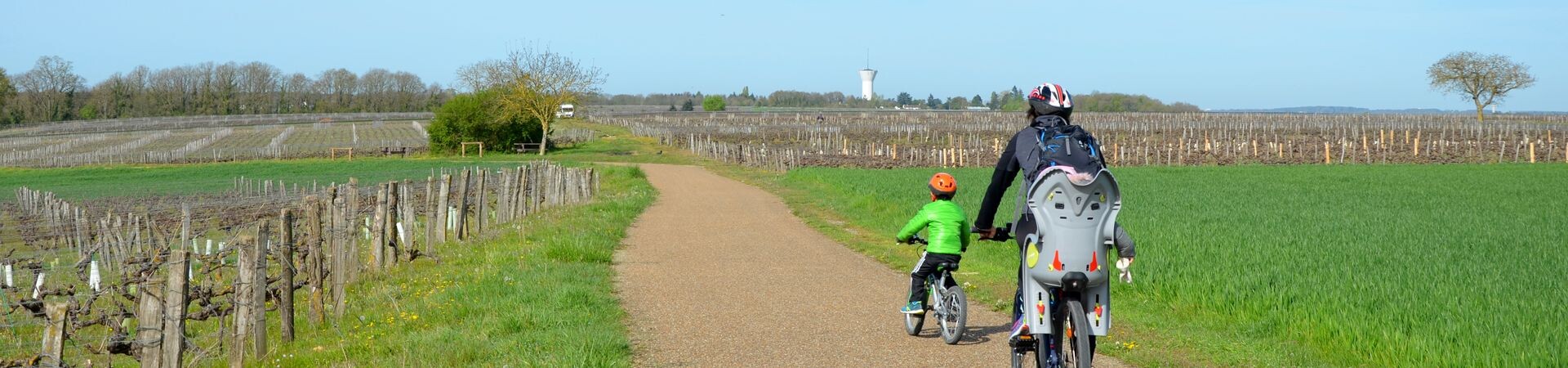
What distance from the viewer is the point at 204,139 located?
88.6 m

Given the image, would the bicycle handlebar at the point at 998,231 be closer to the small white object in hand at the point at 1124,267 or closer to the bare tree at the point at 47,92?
the small white object in hand at the point at 1124,267

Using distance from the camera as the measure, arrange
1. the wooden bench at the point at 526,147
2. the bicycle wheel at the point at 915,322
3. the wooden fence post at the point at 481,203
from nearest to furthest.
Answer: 1. the bicycle wheel at the point at 915,322
2. the wooden fence post at the point at 481,203
3. the wooden bench at the point at 526,147

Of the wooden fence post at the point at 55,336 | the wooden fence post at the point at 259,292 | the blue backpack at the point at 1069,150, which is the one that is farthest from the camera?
the wooden fence post at the point at 259,292

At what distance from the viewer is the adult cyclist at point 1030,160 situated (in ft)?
17.4

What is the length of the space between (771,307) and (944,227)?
2.38 m

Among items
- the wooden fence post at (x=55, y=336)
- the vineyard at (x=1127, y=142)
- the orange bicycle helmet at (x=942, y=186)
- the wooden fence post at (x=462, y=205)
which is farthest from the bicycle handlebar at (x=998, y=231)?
the vineyard at (x=1127, y=142)

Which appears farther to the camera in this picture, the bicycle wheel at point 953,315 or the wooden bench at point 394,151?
the wooden bench at point 394,151

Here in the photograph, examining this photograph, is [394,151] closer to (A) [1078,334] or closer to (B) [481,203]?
(B) [481,203]

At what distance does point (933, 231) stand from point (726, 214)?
1371 centimetres

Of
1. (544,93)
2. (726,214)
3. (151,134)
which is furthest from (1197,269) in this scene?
(151,134)

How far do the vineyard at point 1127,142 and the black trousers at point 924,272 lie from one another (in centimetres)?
3534

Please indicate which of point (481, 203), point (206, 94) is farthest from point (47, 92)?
point (481, 203)

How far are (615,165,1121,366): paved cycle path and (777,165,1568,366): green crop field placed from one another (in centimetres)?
82

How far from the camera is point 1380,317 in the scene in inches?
310
